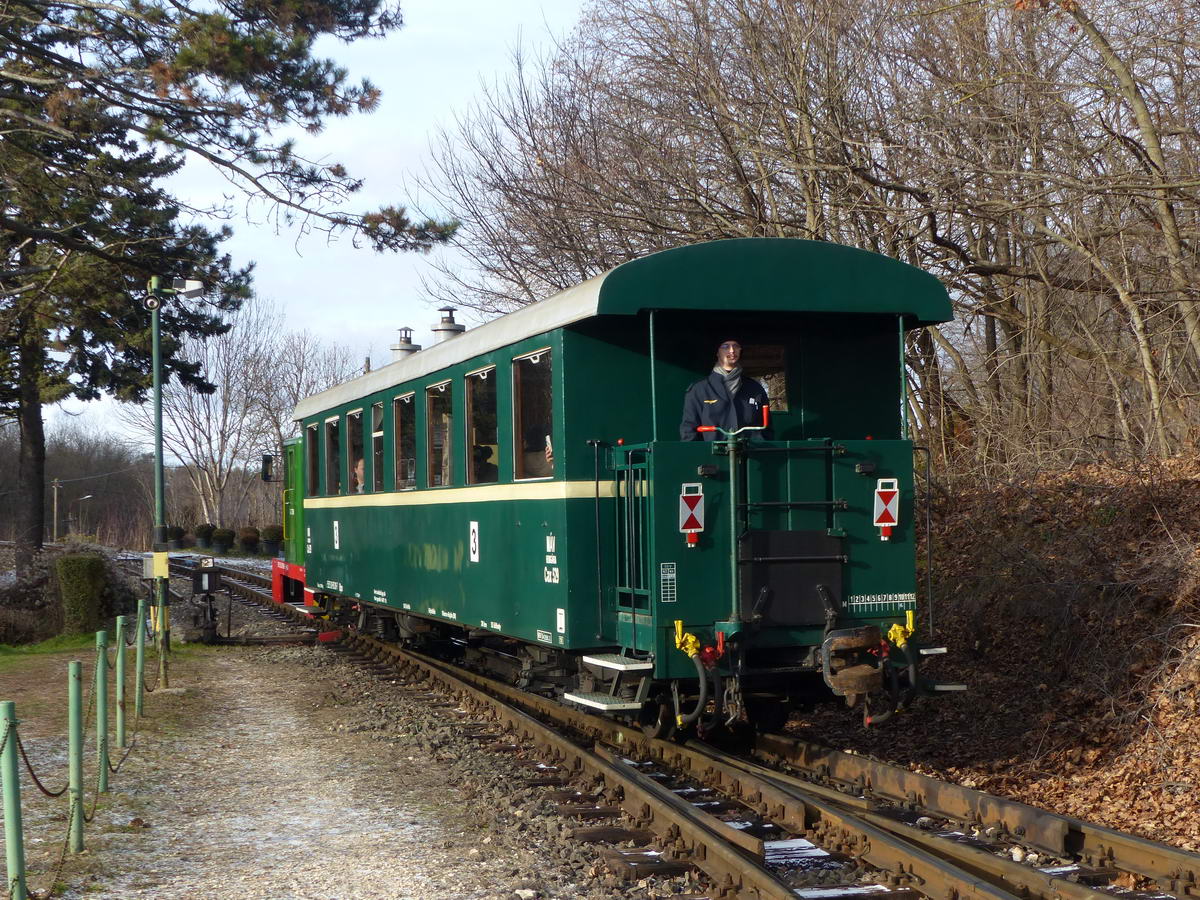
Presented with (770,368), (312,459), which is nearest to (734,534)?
(770,368)

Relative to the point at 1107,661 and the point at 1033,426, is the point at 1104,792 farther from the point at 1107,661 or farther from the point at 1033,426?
the point at 1033,426

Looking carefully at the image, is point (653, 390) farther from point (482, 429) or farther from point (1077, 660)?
point (1077, 660)

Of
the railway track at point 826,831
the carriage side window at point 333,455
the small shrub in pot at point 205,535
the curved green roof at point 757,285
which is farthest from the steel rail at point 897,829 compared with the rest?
the small shrub in pot at point 205,535

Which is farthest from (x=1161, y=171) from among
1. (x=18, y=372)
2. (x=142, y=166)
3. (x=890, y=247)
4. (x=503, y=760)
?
(x=18, y=372)

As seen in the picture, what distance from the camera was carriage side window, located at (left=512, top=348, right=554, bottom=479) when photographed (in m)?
8.74

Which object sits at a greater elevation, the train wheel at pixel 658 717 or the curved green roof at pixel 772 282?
the curved green roof at pixel 772 282

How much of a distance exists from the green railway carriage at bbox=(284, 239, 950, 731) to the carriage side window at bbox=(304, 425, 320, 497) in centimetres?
705

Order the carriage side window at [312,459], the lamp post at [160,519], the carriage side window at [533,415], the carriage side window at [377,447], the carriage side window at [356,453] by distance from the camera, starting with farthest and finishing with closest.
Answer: the carriage side window at [312,459], the lamp post at [160,519], the carriage side window at [356,453], the carriage side window at [377,447], the carriage side window at [533,415]

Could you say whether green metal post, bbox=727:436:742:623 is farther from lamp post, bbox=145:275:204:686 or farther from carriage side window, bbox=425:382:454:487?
lamp post, bbox=145:275:204:686

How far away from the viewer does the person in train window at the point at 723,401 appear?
8.16 metres

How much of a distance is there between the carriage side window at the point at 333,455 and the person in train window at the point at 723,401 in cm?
764

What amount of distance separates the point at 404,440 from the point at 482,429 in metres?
2.53

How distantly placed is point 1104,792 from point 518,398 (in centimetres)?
456

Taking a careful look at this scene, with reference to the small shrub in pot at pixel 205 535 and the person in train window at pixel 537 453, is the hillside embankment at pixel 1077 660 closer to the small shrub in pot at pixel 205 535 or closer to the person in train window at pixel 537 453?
the person in train window at pixel 537 453
